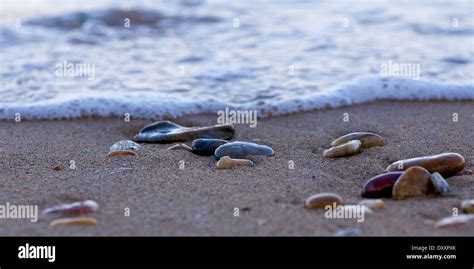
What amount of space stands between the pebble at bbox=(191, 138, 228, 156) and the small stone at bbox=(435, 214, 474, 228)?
1425 millimetres

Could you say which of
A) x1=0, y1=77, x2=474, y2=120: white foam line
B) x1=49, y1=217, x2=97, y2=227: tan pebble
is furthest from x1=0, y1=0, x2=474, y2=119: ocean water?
x1=49, y1=217, x2=97, y2=227: tan pebble

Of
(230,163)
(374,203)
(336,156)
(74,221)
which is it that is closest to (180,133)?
(230,163)

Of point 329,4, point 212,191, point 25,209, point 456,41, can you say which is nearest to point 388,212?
point 212,191

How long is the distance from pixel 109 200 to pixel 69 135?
1.31 meters

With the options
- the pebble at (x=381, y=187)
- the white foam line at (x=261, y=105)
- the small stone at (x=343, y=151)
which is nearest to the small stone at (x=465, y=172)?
the pebble at (x=381, y=187)

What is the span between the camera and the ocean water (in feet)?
15.7

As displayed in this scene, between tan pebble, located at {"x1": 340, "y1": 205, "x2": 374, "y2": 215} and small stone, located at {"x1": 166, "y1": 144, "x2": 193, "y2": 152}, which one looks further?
small stone, located at {"x1": 166, "y1": 144, "x2": 193, "y2": 152}

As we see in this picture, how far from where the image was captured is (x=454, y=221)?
262 centimetres

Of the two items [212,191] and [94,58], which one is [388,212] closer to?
[212,191]

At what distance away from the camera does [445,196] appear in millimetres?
2930

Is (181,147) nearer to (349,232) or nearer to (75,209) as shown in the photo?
(75,209)

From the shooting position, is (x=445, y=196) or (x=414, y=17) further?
(x=414, y=17)

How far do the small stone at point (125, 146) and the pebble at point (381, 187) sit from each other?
136cm

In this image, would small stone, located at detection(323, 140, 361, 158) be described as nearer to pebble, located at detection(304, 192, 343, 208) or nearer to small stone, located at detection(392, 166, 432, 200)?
small stone, located at detection(392, 166, 432, 200)
